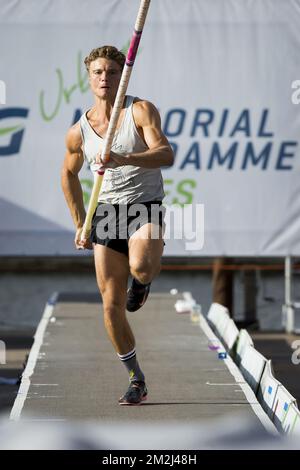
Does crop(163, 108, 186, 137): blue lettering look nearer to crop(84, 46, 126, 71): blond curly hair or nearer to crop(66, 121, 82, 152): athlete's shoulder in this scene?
crop(66, 121, 82, 152): athlete's shoulder

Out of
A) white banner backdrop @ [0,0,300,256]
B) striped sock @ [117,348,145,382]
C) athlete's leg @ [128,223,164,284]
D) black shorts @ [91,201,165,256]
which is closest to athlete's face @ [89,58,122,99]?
black shorts @ [91,201,165,256]

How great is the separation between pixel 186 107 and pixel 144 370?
15.7ft

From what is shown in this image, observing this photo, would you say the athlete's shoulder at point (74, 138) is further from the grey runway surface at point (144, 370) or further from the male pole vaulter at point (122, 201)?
the grey runway surface at point (144, 370)

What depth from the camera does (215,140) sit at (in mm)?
14000

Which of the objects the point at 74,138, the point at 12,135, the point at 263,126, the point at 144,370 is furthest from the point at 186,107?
the point at 74,138

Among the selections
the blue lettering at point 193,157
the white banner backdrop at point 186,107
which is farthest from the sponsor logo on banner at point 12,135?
the blue lettering at point 193,157

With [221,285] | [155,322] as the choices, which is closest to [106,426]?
[155,322]

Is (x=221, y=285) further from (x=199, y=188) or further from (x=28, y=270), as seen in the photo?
(x=28, y=270)

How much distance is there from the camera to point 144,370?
9602 mm

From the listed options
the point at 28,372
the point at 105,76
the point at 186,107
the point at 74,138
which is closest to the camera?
the point at 105,76

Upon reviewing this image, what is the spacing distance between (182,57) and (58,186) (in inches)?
68.4

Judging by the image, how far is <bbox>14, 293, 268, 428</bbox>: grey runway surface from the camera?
24.9 ft

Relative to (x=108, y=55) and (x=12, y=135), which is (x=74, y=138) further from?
(x=12, y=135)

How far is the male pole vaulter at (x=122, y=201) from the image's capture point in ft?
25.0
